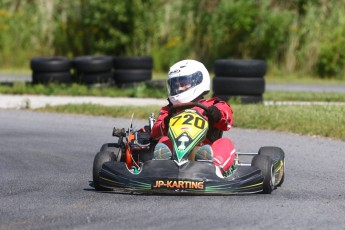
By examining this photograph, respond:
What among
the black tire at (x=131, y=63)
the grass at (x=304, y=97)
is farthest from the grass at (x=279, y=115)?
the black tire at (x=131, y=63)

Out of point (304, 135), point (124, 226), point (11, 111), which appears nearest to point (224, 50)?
point (11, 111)

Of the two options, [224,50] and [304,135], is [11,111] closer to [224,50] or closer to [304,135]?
[304,135]

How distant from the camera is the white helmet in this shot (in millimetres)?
8984

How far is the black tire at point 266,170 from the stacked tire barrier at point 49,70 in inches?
505

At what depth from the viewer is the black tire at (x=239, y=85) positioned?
57.3 feet

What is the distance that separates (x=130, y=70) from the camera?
72.0 feet

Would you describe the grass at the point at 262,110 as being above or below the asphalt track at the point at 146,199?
below

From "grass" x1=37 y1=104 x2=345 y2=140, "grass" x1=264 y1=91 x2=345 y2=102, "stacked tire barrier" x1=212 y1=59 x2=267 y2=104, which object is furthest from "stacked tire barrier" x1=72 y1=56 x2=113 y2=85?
"stacked tire barrier" x1=212 y1=59 x2=267 y2=104

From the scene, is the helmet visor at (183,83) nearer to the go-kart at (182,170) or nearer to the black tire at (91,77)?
the go-kart at (182,170)

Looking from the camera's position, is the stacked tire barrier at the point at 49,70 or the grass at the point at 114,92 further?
the stacked tire barrier at the point at 49,70

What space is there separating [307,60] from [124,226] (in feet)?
67.9

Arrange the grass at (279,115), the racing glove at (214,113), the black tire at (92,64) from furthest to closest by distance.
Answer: the black tire at (92,64), the grass at (279,115), the racing glove at (214,113)

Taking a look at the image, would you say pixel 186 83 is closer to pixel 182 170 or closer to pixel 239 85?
pixel 182 170

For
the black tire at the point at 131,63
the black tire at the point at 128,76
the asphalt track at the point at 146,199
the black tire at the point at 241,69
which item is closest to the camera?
the asphalt track at the point at 146,199
